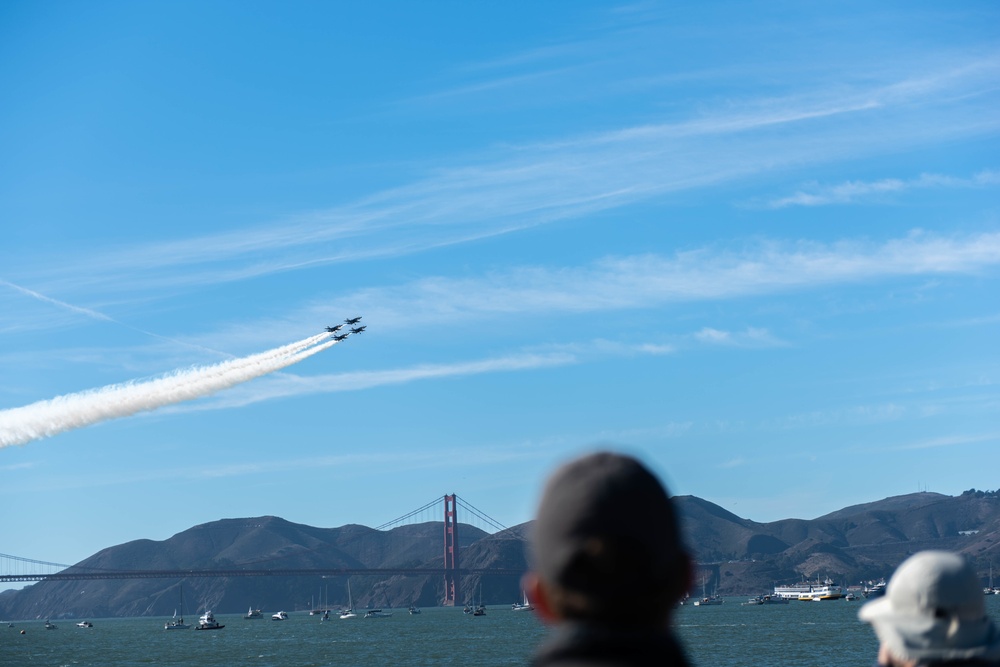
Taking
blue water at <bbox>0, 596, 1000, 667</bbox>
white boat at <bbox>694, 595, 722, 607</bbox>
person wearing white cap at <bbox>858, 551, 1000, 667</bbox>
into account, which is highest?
white boat at <bbox>694, 595, 722, 607</bbox>

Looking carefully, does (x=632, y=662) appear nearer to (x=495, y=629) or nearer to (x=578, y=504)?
(x=578, y=504)

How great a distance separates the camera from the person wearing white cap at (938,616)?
236 centimetres

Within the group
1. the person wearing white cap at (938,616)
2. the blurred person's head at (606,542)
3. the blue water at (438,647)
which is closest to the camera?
→ the blurred person's head at (606,542)

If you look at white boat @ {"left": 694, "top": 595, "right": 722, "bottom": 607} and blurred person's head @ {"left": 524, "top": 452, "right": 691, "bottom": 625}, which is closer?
blurred person's head @ {"left": 524, "top": 452, "right": 691, "bottom": 625}

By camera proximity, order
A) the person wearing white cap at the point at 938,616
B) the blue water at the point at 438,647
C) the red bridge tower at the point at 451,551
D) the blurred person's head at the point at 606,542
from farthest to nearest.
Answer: the red bridge tower at the point at 451,551, the blue water at the point at 438,647, the person wearing white cap at the point at 938,616, the blurred person's head at the point at 606,542

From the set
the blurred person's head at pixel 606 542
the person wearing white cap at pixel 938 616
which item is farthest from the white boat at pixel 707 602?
the blurred person's head at pixel 606 542

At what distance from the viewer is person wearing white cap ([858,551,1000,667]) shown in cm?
236

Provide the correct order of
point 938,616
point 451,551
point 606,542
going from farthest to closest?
point 451,551, point 938,616, point 606,542

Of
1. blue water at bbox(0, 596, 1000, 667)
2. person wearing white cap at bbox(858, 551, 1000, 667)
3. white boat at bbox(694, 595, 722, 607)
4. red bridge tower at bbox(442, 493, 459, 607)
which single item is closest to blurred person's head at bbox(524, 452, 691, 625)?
person wearing white cap at bbox(858, 551, 1000, 667)

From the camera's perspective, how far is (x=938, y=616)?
94.1 inches

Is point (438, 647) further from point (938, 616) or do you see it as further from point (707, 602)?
point (707, 602)

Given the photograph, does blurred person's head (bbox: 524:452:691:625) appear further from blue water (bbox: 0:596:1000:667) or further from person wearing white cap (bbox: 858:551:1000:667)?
blue water (bbox: 0:596:1000:667)

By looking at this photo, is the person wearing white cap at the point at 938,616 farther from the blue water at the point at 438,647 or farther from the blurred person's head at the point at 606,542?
the blue water at the point at 438,647

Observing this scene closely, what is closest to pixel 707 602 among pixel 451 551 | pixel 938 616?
pixel 451 551
